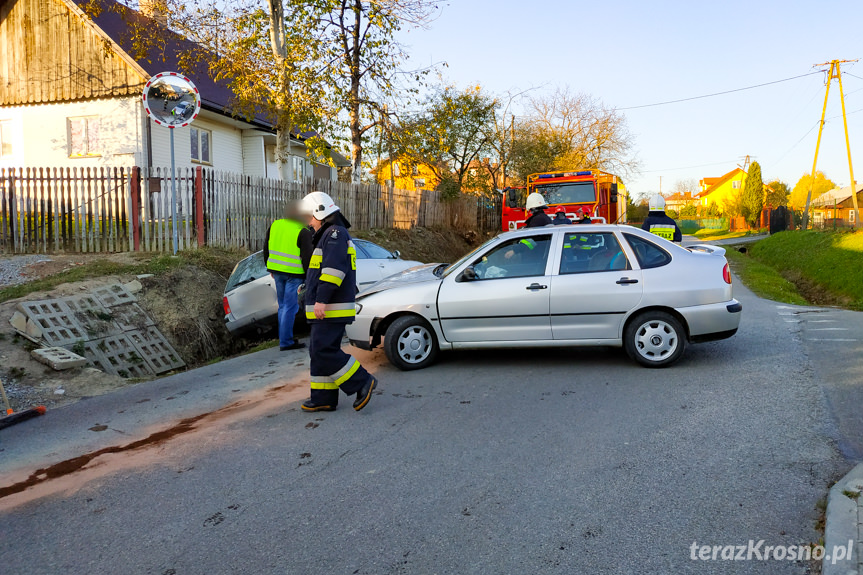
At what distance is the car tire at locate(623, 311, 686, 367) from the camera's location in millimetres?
6613

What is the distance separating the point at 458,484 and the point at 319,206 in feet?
8.83

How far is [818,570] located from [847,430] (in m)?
2.20

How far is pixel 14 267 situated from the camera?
1105cm

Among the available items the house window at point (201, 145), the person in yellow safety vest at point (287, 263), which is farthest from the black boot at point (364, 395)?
the house window at point (201, 145)

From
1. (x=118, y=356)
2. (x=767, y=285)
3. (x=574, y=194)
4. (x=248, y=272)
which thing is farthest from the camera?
(x=574, y=194)

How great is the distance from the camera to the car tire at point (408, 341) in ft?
22.7

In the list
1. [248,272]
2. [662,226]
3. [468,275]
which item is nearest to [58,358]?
[248,272]

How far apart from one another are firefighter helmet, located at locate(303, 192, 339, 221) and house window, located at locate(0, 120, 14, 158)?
750 inches

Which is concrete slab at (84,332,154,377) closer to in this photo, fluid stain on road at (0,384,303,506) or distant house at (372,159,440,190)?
fluid stain on road at (0,384,303,506)

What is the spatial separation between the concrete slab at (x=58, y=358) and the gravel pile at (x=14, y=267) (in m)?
3.22

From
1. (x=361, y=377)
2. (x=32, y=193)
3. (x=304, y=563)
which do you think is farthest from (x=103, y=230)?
(x=304, y=563)

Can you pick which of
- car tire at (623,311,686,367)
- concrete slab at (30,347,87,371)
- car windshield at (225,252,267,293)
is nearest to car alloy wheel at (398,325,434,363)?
car tire at (623,311,686,367)

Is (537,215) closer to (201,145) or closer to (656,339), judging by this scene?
(656,339)

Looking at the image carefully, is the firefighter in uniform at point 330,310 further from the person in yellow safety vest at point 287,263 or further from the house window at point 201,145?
the house window at point 201,145
